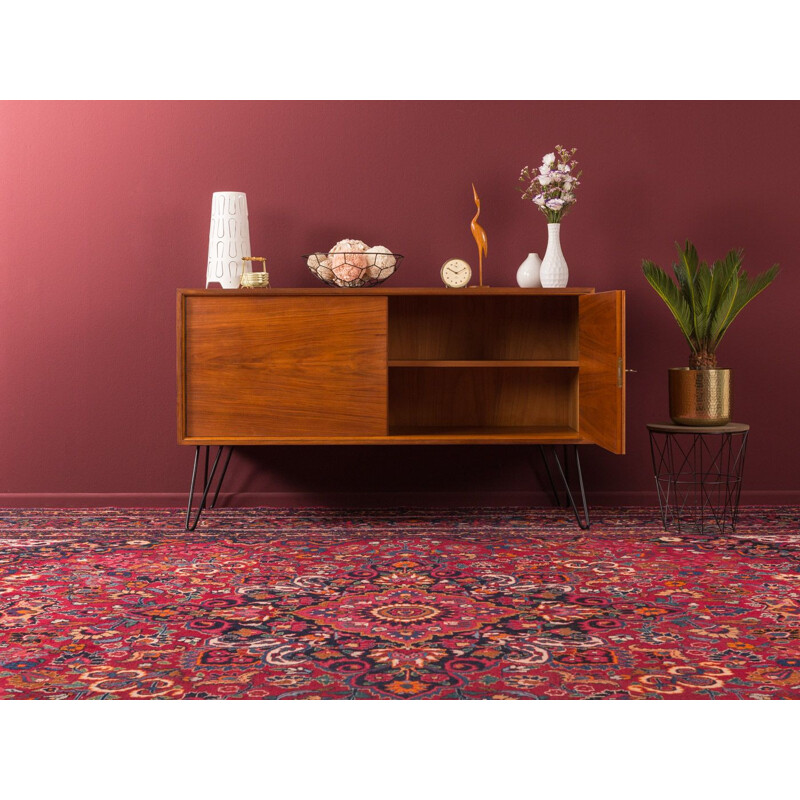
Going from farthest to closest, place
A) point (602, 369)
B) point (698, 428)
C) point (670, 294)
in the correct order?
1. point (670, 294)
2. point (698, 428)
3. point (602, 369)

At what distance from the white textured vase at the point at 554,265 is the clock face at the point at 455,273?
1.01 ft

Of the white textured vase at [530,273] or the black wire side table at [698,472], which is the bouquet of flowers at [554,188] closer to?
the white textured vase at [530,273]

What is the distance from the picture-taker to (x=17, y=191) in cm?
376

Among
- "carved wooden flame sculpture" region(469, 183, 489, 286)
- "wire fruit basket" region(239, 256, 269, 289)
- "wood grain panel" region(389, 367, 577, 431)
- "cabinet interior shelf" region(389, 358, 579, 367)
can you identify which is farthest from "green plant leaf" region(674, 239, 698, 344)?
"wire fruit basket" region(239, 256, 269, 289)

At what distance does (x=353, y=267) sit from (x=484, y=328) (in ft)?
2.30

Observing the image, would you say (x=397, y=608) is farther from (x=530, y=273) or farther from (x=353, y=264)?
(x=530, y=273)

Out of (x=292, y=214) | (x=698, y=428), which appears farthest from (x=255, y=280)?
(x=698, y=428)

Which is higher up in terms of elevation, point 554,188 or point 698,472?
point 554,188

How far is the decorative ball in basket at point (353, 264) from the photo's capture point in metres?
3.42

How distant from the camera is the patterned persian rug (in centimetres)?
183

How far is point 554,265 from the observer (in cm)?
348

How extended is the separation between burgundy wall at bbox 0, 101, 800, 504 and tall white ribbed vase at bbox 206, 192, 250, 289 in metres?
0.24

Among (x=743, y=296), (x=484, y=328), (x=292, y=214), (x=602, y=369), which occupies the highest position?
(x=292, y=214)

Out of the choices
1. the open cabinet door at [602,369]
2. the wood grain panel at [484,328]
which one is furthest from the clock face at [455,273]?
the open cabinet door at [602,369]
